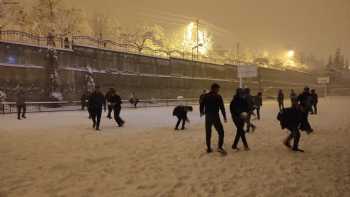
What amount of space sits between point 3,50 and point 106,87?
39.1 feet

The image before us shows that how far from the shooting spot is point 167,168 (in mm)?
7219

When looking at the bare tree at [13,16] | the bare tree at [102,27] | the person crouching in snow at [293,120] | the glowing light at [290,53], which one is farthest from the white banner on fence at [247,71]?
the glowing light at [290,53]

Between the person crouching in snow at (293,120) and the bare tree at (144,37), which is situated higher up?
the bare tree at (144,37)

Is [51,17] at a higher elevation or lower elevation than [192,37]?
lower

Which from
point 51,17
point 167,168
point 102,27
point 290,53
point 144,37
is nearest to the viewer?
A: point 167,168

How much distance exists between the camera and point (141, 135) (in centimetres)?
1265

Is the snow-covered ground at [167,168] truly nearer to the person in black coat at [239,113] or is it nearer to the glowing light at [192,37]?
the person in black coat at [239,113]

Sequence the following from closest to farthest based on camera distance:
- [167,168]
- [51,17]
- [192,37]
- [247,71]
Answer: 1. [167,168]
2. [247,71]
3. [51,17]
4. [192,37]

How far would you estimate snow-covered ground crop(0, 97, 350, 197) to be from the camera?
5.65m

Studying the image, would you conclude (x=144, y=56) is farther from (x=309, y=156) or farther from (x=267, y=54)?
(x=267, y=54)

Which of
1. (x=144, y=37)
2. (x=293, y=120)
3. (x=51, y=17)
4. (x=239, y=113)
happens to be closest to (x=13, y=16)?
(x=51, y=17)

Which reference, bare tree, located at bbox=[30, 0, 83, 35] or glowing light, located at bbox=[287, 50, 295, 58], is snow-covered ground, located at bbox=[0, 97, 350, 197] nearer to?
bare tree, located at bbox=[30, 0, 83, 35]

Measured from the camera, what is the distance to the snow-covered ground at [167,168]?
5.65 metres

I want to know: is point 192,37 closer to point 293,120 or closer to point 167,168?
point 293,120
